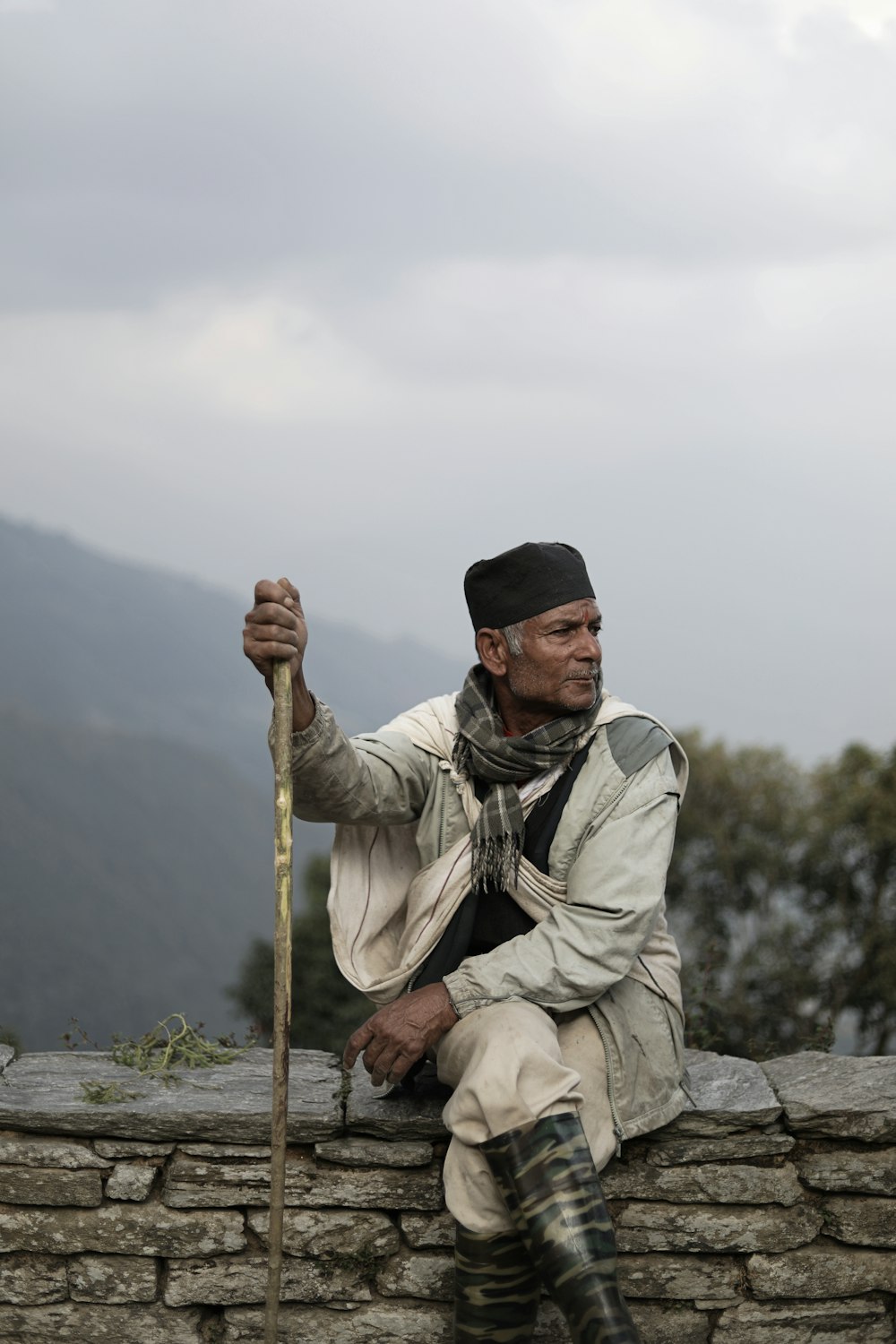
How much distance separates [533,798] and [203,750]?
106862 mm

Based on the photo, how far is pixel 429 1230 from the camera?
3760mm

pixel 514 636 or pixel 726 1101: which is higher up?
pixel 514 636

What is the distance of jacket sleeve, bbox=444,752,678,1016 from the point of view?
10.9 ft

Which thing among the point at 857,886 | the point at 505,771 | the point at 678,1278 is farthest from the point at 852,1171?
the point at 857,886

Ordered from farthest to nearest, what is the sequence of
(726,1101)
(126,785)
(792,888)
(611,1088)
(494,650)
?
(126,785), (792,888), (726,1101), (494,650), (611,1088)

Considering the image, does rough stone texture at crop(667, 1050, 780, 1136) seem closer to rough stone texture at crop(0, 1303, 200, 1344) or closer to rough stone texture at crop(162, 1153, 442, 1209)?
rough stone texture at crop(162, 1153, 442, 1209)

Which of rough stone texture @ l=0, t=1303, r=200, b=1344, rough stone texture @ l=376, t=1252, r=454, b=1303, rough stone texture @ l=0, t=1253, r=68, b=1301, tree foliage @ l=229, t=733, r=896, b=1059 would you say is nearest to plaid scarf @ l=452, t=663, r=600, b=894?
rough stone texture @ l=376, t=1252, r=454, b=1303

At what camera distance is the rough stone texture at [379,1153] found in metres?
3.73

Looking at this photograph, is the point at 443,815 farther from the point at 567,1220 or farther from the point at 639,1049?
the point at 567,1220

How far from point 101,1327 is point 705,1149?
1.80 m

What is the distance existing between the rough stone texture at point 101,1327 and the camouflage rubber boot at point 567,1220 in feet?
4.35

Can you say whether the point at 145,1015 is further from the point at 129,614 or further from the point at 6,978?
the point at 129,614

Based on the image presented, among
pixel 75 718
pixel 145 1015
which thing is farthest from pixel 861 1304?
pixel 75 718

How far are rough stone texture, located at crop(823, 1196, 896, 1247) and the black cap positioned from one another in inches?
74.1
